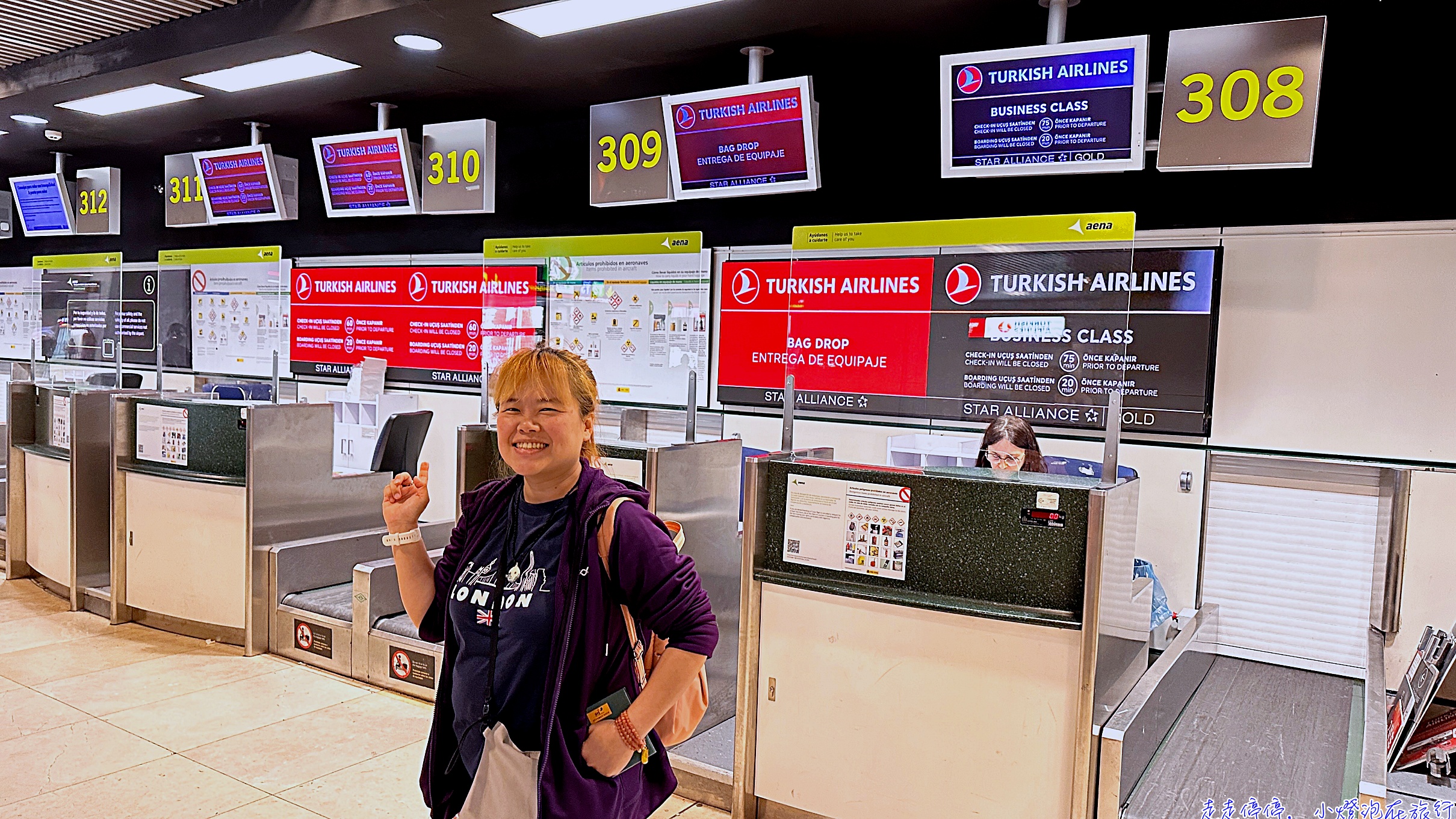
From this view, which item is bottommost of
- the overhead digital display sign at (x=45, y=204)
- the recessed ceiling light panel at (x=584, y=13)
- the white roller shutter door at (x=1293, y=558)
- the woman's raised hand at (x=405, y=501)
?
the white roller shutter door at (x=1293, y=558)

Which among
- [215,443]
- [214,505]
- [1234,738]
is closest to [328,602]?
[214,505]

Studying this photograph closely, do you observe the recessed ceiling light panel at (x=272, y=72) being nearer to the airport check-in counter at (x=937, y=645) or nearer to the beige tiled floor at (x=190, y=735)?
the beige tiled floor at (x=190, y=735)

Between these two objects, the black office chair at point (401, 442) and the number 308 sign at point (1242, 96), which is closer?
the number 308 sign at point (1242, 96)

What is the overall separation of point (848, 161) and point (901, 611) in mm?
3023

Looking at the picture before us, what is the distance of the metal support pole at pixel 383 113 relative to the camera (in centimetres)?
562

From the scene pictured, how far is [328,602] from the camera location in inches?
174

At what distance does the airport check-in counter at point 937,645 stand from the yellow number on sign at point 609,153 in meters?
2.91

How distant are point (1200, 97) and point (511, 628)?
337cm

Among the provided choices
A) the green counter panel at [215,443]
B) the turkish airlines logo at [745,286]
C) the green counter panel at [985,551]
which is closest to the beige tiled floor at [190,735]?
the green counter panel at [215,443]

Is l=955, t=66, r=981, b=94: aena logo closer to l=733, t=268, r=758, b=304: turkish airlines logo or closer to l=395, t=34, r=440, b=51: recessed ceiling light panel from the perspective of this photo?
l=733, t=268, r=758, b=304: turkish airlines logo

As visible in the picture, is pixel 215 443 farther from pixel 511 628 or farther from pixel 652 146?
pixel 511 628

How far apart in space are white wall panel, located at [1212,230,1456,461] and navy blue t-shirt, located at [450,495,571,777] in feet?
11.3

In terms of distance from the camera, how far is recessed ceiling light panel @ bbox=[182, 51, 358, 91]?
15.2 ft

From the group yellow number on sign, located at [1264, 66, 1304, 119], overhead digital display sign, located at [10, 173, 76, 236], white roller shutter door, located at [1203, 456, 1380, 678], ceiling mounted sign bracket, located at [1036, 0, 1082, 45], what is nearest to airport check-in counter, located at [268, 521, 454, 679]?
ceiling mounted sign bracket, located at [1036, 0, 1082, 45]
